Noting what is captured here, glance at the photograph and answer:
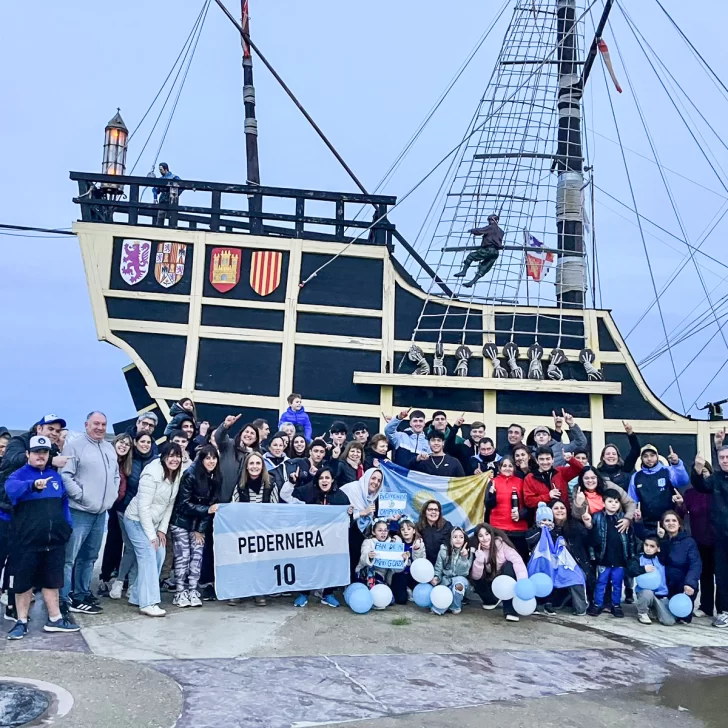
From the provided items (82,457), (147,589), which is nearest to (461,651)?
(147,589)

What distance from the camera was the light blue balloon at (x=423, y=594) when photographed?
677 centimetres

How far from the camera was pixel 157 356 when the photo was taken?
11.5m

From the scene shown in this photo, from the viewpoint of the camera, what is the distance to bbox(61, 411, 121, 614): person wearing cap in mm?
5973

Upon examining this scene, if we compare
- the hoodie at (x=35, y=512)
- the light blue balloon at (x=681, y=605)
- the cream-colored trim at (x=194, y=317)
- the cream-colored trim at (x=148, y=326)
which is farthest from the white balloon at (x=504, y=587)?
the cream-colored trim at (x=148, y=326)

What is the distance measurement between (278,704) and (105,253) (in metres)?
8.91

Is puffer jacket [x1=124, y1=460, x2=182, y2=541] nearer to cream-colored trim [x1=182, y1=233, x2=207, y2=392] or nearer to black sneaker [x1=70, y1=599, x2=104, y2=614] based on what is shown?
black sneaker [x1=70, y1=599, x2=104, y2=614]

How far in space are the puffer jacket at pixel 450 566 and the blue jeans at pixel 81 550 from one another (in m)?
3.02

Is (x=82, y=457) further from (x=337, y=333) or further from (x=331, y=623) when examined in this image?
(x=337, y=333)

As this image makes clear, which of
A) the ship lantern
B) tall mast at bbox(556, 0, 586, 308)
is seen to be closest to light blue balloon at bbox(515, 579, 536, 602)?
tall mast at bbox(556, 0, 586, 308)

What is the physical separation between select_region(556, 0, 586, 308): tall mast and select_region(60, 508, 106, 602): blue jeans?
10153 millimetres

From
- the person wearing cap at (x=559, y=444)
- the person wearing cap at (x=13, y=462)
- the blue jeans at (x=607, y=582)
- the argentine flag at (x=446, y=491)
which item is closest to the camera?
the person wearing cap at (x=13, y=462)

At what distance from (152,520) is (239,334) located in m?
5.66

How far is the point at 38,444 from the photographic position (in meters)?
5.39

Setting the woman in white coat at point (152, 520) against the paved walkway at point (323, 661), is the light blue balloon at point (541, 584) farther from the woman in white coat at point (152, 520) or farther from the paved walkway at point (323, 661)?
the woman in white coat at point (152, 520)
